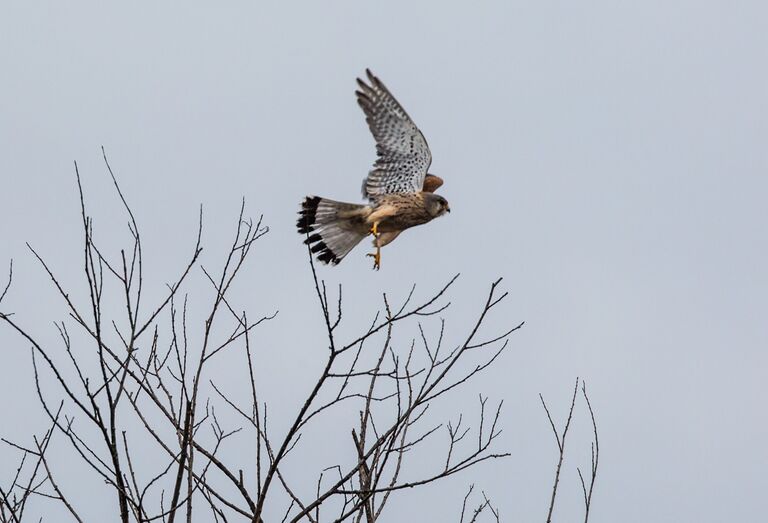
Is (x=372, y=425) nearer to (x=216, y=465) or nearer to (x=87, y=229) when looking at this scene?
(x=216, y=465)

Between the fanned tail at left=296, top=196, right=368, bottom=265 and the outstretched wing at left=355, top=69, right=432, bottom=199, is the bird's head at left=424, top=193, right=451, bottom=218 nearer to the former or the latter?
the outstretched wing at left=355, top=69, right=432, bottom=199

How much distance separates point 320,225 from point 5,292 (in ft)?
13.9

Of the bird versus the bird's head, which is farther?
the bird's head

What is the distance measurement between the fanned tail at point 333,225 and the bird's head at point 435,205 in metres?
0.62

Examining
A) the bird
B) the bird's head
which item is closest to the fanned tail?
the bird

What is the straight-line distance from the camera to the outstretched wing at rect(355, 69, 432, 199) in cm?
914

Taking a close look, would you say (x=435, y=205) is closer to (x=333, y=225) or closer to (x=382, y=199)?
(x=382, y=199)

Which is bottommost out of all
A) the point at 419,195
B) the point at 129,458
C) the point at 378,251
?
the point at 129,458

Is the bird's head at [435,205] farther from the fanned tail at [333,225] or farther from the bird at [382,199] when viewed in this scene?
the fanned tail at [333,225]

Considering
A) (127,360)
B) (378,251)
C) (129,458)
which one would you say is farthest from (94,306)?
(378,251)

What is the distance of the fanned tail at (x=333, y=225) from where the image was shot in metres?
9.09

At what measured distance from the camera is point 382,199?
9.42m

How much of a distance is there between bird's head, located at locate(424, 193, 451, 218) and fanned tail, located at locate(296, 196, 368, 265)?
2.02 feet

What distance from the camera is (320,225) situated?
912 centimetres
